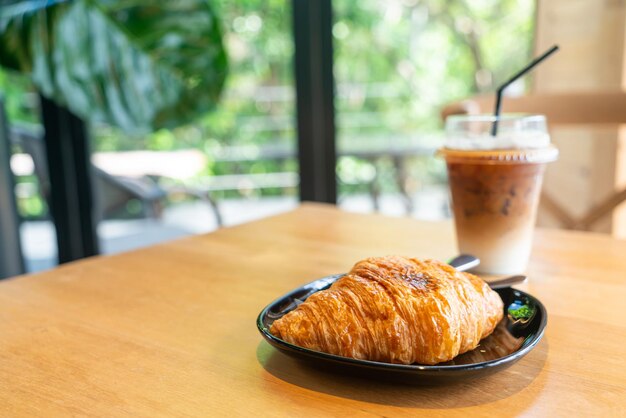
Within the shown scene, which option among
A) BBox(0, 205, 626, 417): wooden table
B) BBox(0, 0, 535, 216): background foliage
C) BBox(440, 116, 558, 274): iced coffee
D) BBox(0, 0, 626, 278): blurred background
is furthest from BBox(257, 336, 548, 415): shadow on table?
BBox(0, 0, 535, 216): background foliage

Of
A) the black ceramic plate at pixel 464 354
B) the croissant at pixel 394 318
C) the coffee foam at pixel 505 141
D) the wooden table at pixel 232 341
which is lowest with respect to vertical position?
the wooden table at pixel 232 341

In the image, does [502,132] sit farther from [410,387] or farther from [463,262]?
[410,387]

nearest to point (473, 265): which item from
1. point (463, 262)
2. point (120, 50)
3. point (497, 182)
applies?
point (463, 262)

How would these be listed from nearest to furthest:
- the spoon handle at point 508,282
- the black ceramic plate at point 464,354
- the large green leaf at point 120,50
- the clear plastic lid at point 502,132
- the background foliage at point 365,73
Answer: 1. the black ceramic plate at point 464,354
2. the spoon handle at point 508,282
3. the clear plastic lid at point 502,132
4. the large green leaf at point 120,50
5. the background foliage at point 365,73

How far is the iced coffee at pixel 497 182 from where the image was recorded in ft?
2.21

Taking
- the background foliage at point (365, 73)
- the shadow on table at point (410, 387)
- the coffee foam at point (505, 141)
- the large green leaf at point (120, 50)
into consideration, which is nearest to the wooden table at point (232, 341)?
the shadow on table at point (410, 387)

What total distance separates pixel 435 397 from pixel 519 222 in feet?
1.23

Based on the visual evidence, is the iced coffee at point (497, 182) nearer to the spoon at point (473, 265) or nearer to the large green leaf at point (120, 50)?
the spoon at point (473, 265)

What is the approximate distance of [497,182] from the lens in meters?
0.69

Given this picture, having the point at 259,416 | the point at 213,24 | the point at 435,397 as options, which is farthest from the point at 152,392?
the point at 213,24

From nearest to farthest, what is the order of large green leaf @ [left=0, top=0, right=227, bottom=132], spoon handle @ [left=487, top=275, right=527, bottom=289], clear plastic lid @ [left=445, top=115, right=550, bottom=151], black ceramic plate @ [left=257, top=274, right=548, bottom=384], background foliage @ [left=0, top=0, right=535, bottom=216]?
black ceramic plate @ [left=257, top=274, right=548, bottom=384] → spoon handle @ [left=487, top=275, right=527, bottom=289] → clear plastic lid @ [left=445, top=115, right=550, bottom=151] → large green leaf @ [left=0, top=0, right=227, bottom=132] → background foliage @ [left=0, top=0, right=535, bottom=216]

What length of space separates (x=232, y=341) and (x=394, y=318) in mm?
171

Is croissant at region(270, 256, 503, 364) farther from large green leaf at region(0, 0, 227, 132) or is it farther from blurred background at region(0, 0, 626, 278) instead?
large green leaf at region(0, 0, 227, 132)

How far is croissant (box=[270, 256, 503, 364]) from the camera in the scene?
416 mm
